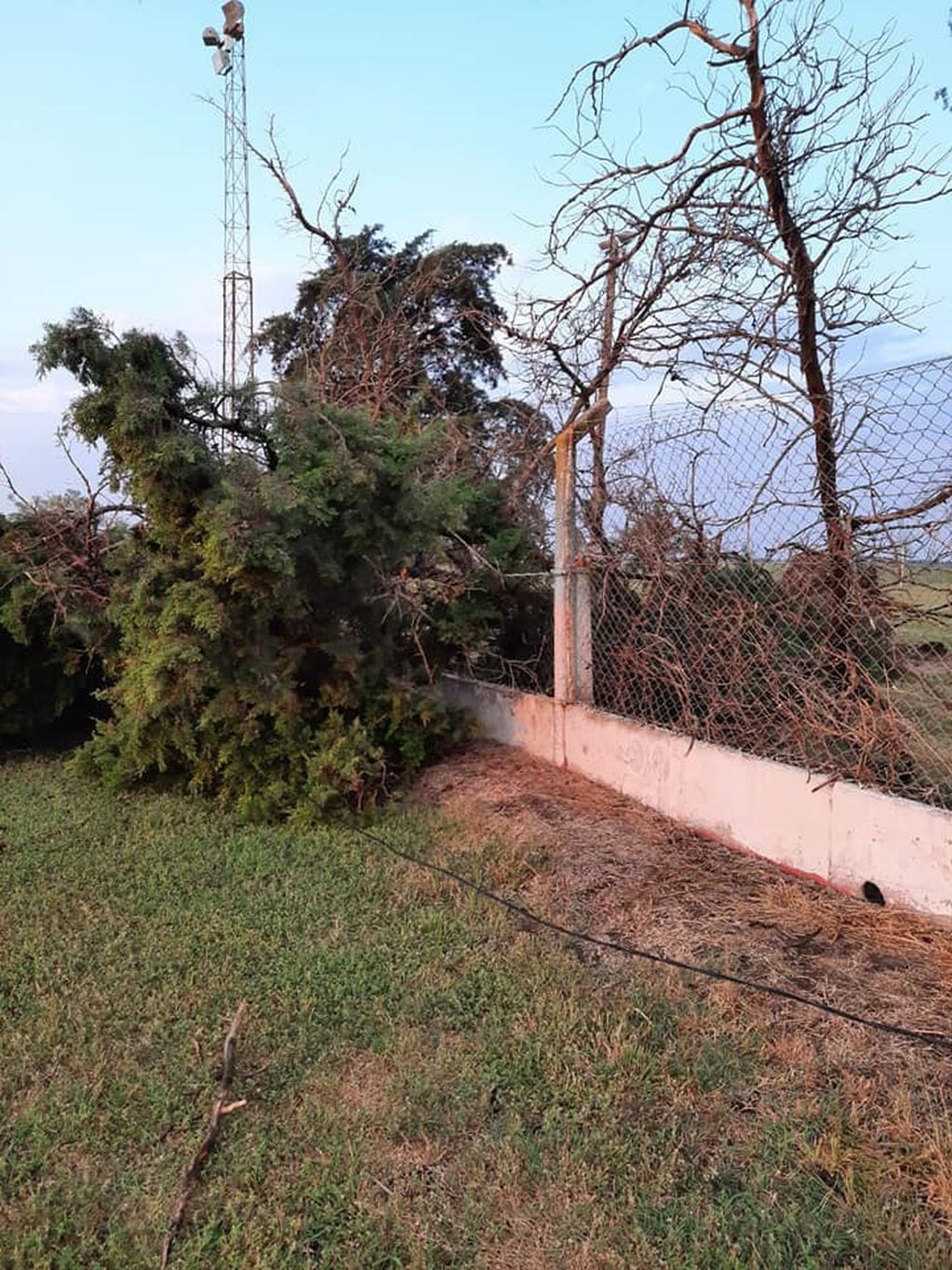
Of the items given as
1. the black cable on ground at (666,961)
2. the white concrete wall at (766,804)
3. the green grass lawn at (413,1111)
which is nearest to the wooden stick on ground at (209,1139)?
the green grass lawn at (413,1111)

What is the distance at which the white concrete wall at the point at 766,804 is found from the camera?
2.88 m

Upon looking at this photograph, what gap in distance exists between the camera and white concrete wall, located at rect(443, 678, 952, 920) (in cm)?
288

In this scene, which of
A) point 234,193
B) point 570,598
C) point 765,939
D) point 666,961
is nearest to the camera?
point 666,961

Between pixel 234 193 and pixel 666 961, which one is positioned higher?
pixel 234 193

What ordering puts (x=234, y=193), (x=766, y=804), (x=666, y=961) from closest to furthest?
(x=666, y=961) → (x=766, y=804) → (x=234, y=193)

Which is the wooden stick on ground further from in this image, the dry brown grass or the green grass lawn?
the dry brown grass

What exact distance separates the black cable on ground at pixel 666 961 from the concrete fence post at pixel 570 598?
1481 millimetres

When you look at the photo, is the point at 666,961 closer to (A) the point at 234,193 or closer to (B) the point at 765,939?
(B) the point at 765,939

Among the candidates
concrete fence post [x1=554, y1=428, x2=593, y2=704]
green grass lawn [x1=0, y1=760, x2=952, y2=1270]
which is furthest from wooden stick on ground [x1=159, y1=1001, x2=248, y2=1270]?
concrete fence post [x1=554, y1=428, x2=593, y2=704]

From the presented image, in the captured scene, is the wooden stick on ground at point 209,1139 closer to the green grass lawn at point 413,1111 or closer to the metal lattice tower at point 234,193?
the green grass lawn at point 413,1111

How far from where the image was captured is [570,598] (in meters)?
4.86

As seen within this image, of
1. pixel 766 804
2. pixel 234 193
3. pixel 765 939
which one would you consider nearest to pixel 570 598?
pixel 766 804

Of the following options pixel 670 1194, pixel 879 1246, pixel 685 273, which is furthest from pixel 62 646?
pixel 879 1246

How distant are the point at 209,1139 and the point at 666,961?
148cm
